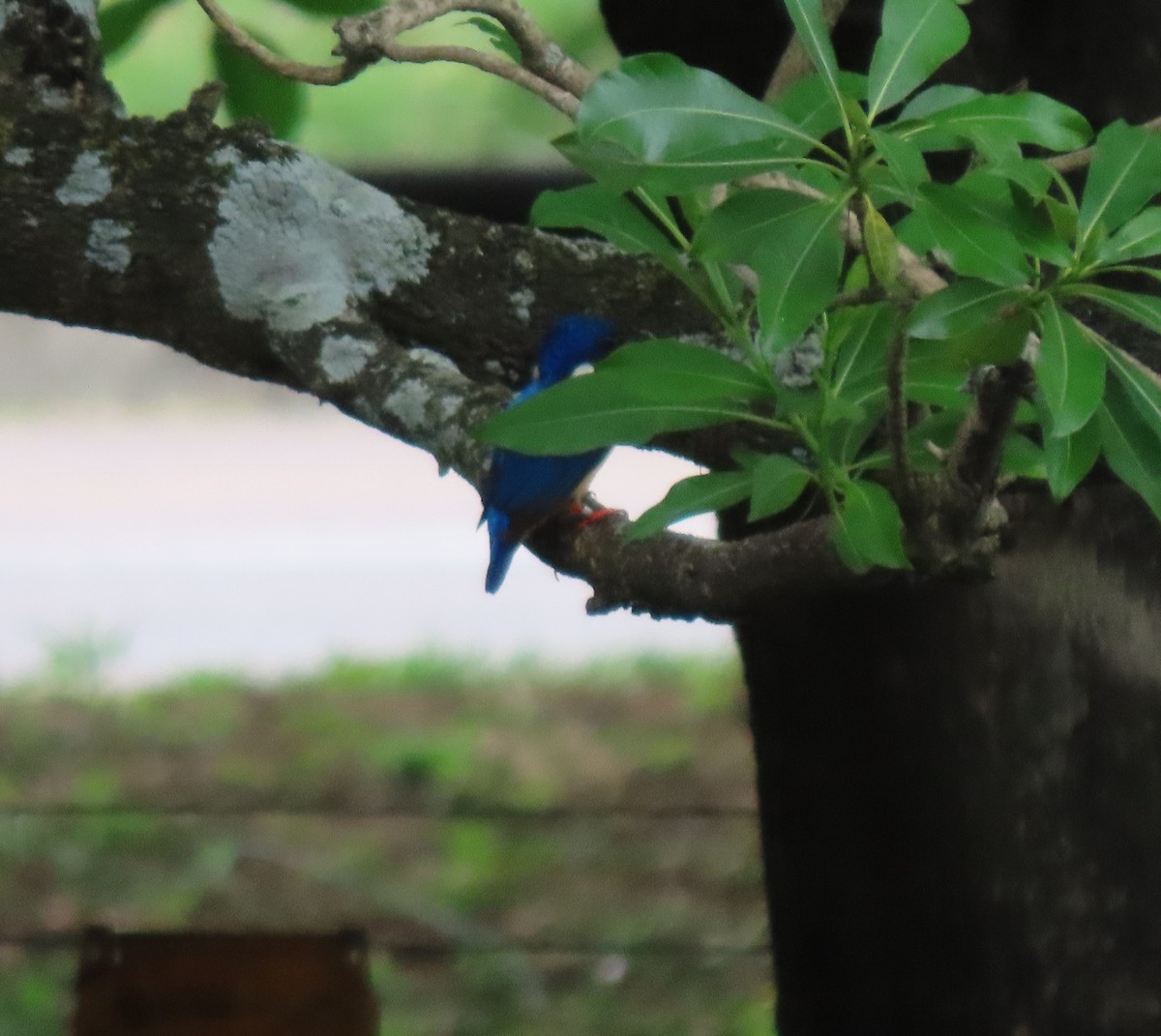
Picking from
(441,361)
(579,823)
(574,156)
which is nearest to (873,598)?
(441,361)

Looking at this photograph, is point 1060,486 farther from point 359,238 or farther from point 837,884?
point 837,884

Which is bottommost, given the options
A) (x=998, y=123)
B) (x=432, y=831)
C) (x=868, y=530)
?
(x=432, y=831)

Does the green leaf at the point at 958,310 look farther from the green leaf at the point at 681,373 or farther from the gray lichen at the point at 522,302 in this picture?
the gray lichen at the point at 522,302

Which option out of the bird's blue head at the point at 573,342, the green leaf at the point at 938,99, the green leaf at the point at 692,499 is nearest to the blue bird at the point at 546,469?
the bird's blue head at the point at 573,342

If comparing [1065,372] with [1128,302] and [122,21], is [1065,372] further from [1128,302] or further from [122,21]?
[122,21]

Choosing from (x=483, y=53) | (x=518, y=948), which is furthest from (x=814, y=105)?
(x=518, y=948)

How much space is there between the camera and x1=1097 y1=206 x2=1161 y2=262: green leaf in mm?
843

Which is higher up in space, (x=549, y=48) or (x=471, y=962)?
(x=549, y=48)

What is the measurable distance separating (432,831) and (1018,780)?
104 inches

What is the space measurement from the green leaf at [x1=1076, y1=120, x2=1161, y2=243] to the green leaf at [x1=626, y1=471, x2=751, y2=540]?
27 centimetres

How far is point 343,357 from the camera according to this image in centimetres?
138

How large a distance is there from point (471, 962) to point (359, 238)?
2473mm

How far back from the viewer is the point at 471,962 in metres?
3.61

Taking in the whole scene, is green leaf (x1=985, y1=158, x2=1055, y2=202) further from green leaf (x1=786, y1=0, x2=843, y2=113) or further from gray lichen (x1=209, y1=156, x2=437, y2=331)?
gray lichen (x1=209, y1=156, x2=437, y2=331)
